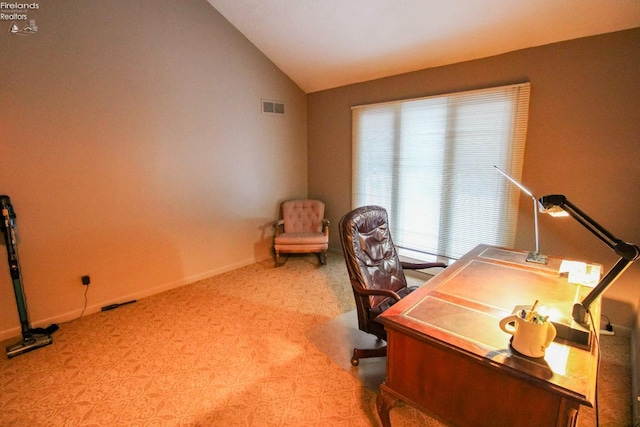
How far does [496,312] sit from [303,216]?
3.37 metres

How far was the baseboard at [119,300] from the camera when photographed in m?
2.73

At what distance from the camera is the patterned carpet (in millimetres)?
1866

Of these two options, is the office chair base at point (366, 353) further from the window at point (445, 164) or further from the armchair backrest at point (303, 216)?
the armchair backrest at point (303, 216)

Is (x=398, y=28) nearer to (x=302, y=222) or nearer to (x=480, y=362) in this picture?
(x=302, y=222)

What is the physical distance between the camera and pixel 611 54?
7.95 ft

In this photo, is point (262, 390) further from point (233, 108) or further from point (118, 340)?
point (233, 108)

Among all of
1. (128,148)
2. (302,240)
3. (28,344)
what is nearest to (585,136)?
(302,240)

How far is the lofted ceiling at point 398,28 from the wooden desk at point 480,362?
6.80 ft

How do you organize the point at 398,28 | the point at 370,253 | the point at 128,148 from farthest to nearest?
the point at 128,148 → the point at 398,28 → the point at 370,253

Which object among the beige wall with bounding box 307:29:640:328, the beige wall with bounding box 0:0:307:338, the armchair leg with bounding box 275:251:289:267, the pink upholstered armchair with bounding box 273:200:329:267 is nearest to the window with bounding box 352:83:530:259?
the beige wall with bounding box 307:29:640:328

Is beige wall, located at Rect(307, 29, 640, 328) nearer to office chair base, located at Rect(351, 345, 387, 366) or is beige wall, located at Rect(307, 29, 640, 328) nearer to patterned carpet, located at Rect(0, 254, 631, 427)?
patterned carpet, located at Rect(0, 254, 631, 427)

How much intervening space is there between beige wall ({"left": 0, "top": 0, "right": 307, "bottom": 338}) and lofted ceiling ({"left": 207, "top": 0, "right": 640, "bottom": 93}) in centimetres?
52

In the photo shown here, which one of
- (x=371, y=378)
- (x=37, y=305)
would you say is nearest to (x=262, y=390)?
(x=371, y=378)

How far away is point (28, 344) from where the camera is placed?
2518 mm
